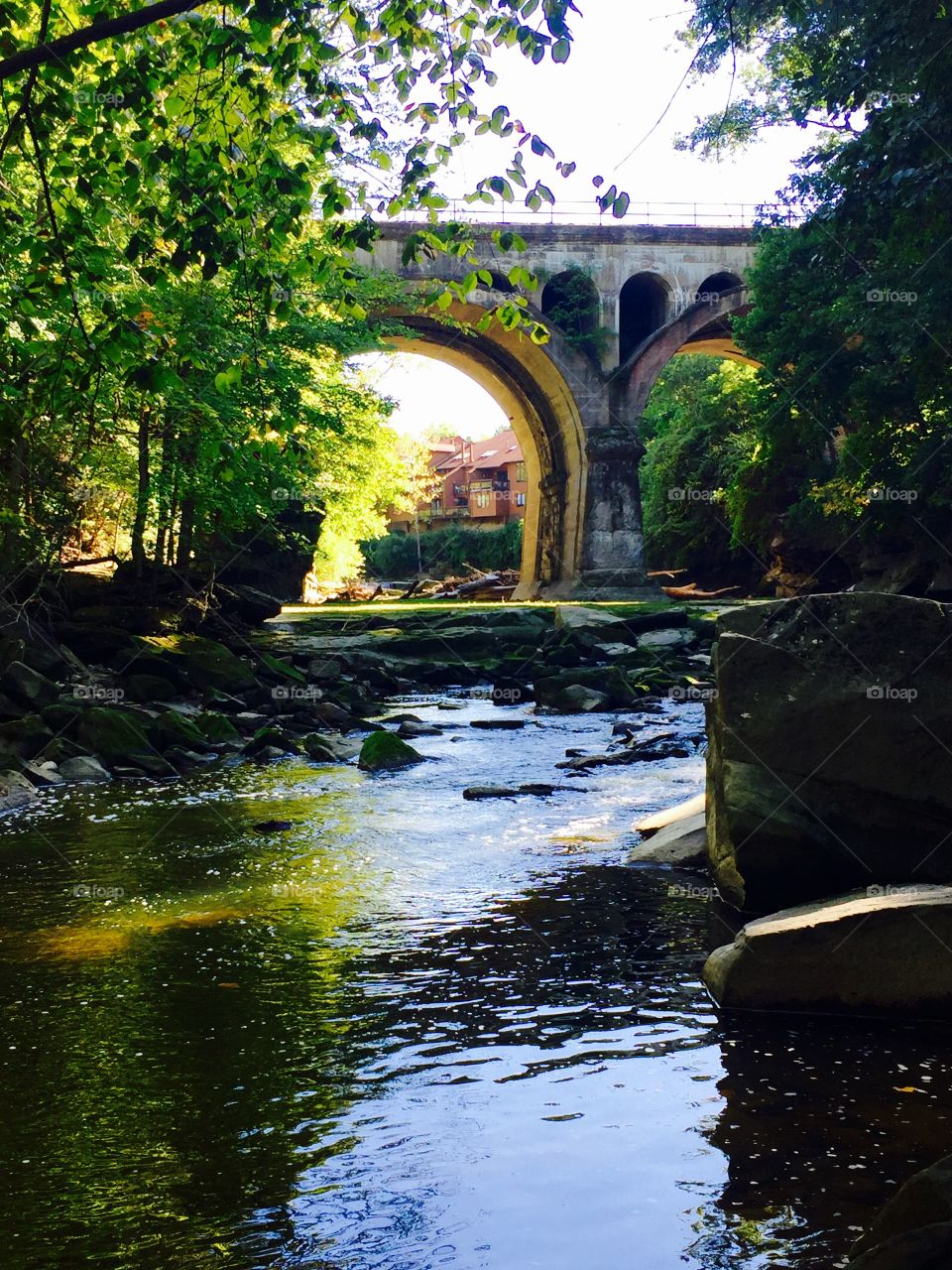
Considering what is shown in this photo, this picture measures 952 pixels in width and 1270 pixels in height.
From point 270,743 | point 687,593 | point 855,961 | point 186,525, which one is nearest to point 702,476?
point 687,593

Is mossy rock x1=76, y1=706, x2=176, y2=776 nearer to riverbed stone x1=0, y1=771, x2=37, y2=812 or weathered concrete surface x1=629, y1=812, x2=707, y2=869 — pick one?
riverbed stone x1=0, y1=771, x2=37, y2=812

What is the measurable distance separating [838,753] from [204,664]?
40.1 feet

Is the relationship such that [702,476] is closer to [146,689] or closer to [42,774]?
[146,689]

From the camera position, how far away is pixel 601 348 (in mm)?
38344

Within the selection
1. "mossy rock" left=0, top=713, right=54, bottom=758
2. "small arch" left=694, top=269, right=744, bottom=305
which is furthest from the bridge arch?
"mossy rock" left=0, top=713, right=54, bottom=758

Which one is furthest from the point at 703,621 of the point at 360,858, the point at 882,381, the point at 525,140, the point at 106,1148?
the point at 106,1148

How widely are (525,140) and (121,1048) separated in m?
4.33

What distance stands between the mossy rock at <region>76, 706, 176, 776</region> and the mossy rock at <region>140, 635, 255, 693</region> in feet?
12.3

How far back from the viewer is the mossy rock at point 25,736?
1195cm

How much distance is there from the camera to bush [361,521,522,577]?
67438 millimetres

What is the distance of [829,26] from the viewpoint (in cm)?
1517

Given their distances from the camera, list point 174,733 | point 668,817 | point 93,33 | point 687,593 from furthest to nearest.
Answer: point 687,593 < point 174,733 < point 668,817 < point 93,33

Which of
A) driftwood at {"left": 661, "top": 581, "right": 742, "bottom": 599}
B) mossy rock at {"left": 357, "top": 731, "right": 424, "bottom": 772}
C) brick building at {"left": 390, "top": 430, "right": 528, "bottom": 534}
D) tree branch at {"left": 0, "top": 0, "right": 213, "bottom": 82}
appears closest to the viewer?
tree branch at {"left": 0, "top": 0, "right": 213, "bottom": 82}

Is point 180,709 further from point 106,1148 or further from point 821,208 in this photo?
point 821,208
